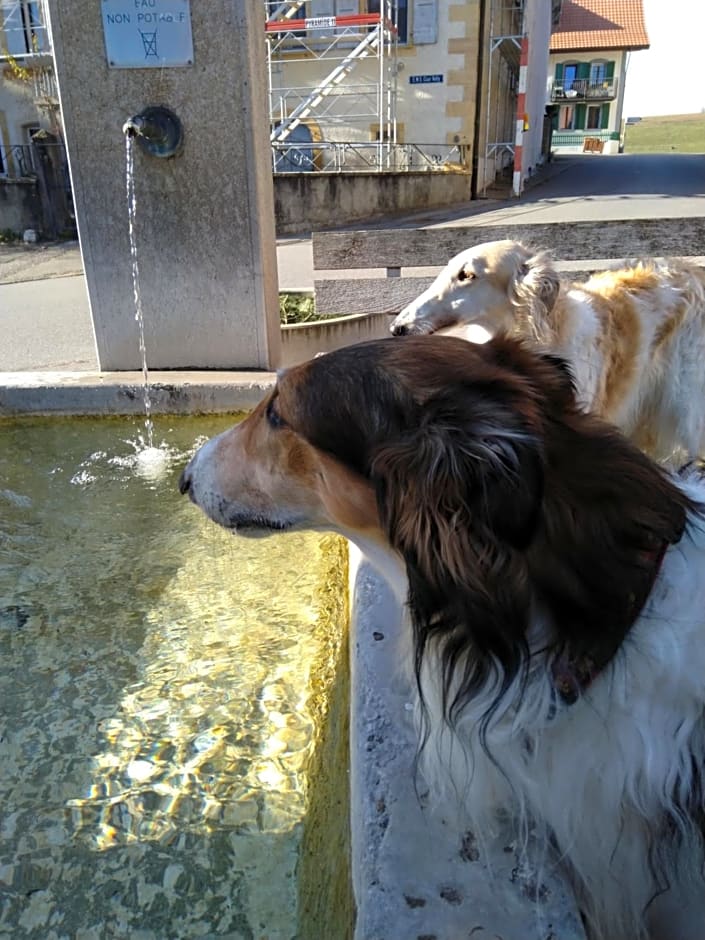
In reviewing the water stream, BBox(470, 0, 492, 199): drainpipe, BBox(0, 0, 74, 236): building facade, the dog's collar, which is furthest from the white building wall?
the dog's collar

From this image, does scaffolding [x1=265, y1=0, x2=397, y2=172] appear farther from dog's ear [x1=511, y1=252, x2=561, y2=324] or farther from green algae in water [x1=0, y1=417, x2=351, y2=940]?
green algae in water [x1=0, y1=417, x2=351, y2=940]

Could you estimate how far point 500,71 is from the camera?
2586cm

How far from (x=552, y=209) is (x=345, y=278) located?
1350 centimetres

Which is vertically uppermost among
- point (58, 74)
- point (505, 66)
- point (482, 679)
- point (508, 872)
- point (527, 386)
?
point (505, 66)

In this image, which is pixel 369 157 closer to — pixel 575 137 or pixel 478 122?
pixel 478 122

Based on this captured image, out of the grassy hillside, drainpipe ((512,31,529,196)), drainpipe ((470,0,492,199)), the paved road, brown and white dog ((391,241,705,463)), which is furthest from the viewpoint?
the grassy hillside

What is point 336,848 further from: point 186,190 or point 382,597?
point 186,190

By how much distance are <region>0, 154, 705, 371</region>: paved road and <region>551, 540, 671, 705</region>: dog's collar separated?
218 inches

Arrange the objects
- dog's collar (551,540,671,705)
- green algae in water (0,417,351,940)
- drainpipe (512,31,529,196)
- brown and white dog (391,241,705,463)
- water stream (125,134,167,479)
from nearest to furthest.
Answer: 1. dog's collar (551,540,671,705)
2. green algae in water (0,417,351,940)
3. brown and white dog (391,241,705,463)
4. water stream (125,134,167,479)
5. drainpipe (512,31,529,196)

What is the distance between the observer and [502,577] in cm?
135

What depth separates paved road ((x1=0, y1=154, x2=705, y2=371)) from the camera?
24.4ft

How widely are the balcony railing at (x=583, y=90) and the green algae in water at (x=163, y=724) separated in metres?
61.1

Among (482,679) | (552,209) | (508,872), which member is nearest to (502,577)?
(482,679)

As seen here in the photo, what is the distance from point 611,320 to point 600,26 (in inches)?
2419
